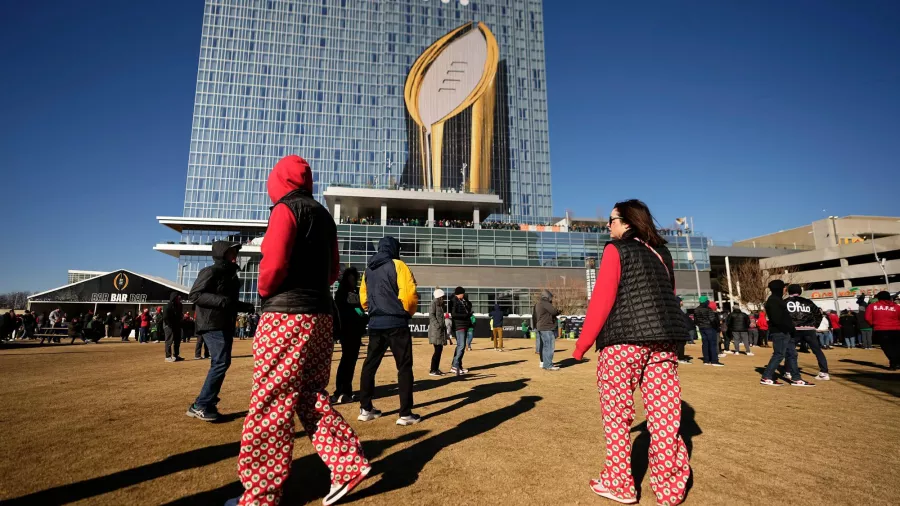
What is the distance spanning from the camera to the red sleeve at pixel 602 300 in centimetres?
278

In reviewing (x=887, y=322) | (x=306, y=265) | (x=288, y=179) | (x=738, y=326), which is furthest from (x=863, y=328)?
(x=288, y=179)

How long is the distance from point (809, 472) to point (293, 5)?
10033 centimetres

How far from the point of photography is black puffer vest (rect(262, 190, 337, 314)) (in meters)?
2.42

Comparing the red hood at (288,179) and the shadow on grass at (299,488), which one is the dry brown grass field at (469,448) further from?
the red hood at (288,179)

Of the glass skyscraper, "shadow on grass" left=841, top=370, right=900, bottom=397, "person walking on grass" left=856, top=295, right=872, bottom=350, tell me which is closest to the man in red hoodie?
"shadow on grass" left=841, top=370, right=900, bottom=397

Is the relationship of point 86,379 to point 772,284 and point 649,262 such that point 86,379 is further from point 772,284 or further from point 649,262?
point 772,284

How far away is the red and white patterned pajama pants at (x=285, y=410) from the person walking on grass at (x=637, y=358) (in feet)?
5.29

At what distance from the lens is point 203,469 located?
3045mm

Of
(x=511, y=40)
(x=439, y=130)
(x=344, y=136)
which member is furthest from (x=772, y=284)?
(x=511, y=40)

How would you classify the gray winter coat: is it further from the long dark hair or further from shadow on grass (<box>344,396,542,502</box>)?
the long dark hair

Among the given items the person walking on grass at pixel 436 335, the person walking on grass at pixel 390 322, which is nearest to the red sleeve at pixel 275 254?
the person walking on grass at pixel 390 322

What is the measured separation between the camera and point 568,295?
41750mm

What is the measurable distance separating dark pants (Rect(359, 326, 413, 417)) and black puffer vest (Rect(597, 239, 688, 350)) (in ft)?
7.62

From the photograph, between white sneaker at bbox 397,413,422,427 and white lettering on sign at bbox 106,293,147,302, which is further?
white lettering on sign at bbox 106,293,147,302
